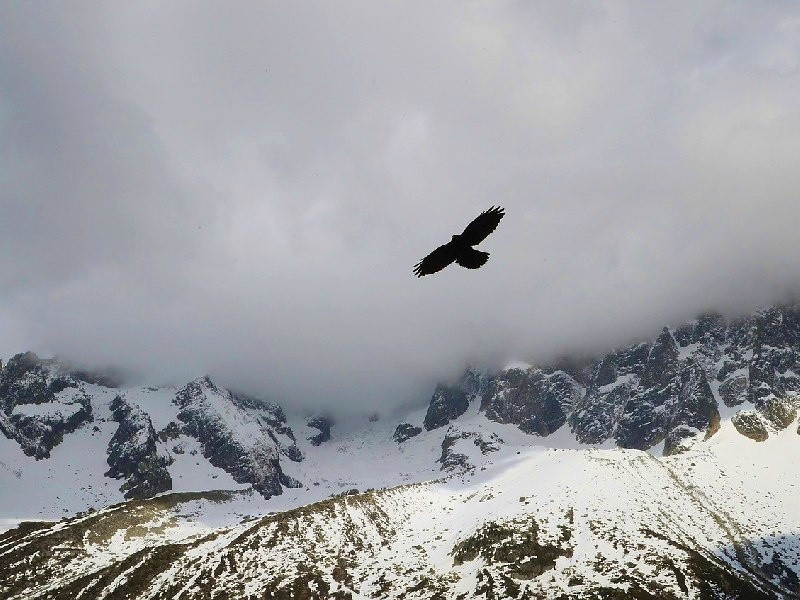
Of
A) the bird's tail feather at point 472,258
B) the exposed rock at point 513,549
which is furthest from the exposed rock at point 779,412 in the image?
the bird's tail feather at point 472,258

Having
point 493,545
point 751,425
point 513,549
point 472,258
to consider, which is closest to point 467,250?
point 472,258

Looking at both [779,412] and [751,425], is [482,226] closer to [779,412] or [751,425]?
[751,425]

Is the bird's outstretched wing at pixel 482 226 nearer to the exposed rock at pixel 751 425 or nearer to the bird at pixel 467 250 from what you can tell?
the bird at pixel 467 250

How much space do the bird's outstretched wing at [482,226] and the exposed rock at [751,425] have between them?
17239cm

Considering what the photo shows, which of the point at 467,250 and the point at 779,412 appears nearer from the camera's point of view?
the point at 467,250

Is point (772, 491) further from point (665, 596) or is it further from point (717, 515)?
point (665, 596)

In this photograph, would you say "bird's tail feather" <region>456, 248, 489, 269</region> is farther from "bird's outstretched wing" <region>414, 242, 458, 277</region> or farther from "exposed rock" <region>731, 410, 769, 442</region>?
"exposed rock" <region>731, 410, 769, 442</region>

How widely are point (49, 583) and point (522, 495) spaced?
7029 centimetres

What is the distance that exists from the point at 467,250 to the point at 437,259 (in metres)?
0.89

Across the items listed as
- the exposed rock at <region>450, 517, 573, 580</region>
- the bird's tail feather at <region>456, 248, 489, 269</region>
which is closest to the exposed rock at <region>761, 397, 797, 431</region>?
the exposed rock at <region>450, 517, 573, 580</region>

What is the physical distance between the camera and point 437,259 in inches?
679

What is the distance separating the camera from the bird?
659 inches

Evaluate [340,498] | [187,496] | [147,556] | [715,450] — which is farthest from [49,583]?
[715,450]

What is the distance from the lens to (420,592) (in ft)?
220
